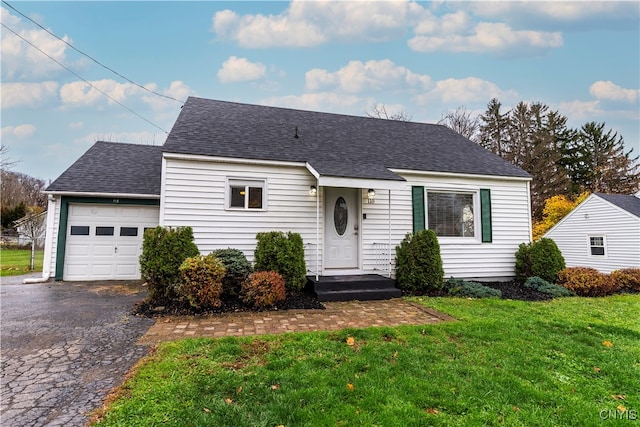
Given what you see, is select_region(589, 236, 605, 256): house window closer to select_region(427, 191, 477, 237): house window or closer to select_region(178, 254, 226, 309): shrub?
select_region(427, 191, 477, 237): house window

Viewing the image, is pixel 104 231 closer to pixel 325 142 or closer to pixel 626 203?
pixel 325 142

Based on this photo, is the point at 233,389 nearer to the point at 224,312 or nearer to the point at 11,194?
the point at 224,312

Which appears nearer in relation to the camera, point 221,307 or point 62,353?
point 62,353

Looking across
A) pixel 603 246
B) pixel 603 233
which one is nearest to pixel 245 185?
pixel 603 233

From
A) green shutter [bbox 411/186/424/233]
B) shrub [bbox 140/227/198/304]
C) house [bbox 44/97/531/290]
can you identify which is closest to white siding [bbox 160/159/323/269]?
house [bbox 44/97/531/290]

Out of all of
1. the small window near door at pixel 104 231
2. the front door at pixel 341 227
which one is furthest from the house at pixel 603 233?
the small window near door at pixel 104 231

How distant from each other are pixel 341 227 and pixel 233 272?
291 centimetres

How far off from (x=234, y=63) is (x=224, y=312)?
1121cm

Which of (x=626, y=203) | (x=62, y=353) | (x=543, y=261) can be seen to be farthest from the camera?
(x=626, y=203)

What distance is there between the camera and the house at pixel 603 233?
13227 millimetres

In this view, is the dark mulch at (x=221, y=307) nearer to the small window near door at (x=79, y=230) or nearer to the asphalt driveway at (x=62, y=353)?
the asphalt driveway at (x=62, y=353)

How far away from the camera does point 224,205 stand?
7.15 m

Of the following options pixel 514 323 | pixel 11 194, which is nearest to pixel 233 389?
pixel 514 323

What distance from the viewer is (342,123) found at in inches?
410
